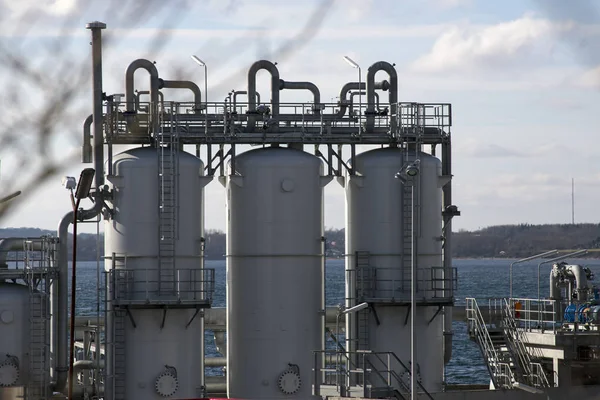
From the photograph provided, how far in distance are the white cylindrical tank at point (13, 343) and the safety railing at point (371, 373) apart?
10861mm

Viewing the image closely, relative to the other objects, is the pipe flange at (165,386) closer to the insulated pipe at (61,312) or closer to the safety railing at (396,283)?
the insulated pipe at (61,312)

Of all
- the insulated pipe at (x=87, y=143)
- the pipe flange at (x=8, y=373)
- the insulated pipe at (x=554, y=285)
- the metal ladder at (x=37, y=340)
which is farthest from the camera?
the insulated pipe at (x=554, y=285)

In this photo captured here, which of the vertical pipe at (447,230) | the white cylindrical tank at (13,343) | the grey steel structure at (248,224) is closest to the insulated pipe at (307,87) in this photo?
the grey steel structure at (248,224)

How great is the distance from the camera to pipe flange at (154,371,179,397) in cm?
4378

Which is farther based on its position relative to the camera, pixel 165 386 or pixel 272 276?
pixel 272 276

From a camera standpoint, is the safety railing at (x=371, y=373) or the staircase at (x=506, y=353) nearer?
the safety railing at (x=371, y=373)

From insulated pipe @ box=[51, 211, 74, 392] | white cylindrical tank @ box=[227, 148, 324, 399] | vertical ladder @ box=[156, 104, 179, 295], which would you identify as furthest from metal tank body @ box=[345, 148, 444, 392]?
insulated pipe @ box=[51, 211, 74, 392]

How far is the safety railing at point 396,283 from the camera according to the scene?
152ft

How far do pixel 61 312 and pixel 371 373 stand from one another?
12013mm

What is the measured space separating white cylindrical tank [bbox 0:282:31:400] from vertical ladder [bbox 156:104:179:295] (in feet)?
16.9

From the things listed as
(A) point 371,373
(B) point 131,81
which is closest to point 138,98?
(B) point 131,81

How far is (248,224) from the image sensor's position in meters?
45.2

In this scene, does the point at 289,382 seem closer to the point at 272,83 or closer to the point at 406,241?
the point at 406,241

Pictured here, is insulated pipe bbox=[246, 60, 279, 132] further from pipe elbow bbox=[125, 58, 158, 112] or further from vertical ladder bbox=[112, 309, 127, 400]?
vertical ladder bbox=[112, 309, 127, 400]
